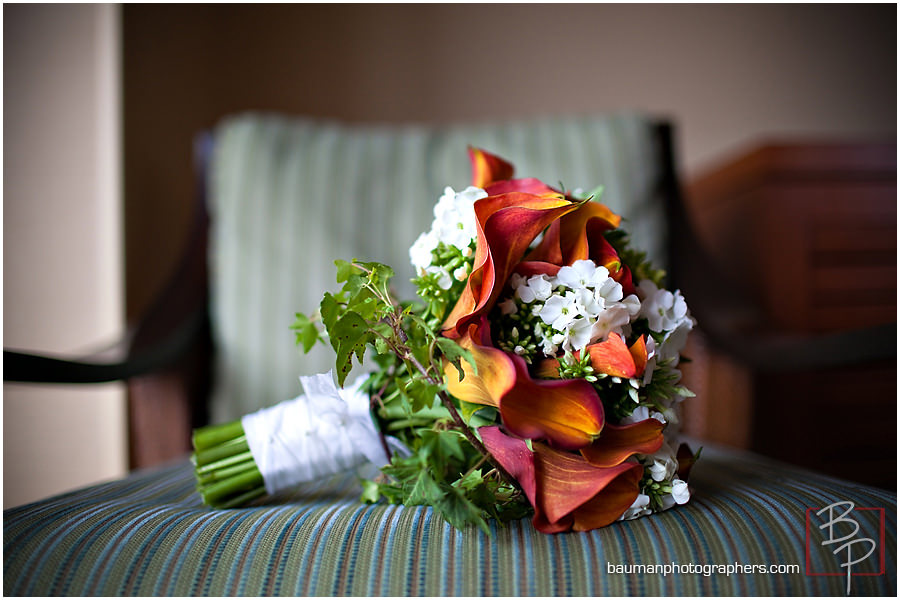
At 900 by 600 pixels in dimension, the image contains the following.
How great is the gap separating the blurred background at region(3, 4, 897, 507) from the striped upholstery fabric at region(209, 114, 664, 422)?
29 centimetres

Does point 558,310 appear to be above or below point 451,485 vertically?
above

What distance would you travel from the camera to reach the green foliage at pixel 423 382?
38cm

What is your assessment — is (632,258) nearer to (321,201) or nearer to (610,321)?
(610,321)

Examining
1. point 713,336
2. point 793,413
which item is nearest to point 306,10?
point 713,336

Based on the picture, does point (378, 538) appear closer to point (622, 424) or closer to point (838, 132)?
point (622, 424)

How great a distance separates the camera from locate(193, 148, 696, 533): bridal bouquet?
365mm

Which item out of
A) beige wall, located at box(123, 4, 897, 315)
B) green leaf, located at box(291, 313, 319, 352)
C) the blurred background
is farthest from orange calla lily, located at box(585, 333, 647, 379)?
beige wall, located at box(123, 4, 897, 315)

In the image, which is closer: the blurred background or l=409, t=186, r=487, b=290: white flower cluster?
l=409, t=186, r=487, b=290: white flower cluster

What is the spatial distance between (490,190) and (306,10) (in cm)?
118

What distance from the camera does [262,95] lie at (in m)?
1.40

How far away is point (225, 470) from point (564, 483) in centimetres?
27

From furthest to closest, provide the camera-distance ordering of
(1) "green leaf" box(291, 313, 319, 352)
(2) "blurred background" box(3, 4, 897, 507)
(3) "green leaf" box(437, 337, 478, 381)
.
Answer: (2) "blurred background" box(3, 4, 897, 507) → (1) "green leaf" box(291, 313, 319, 352) → (3) "green leaf" box(437, 337, 478, 381)

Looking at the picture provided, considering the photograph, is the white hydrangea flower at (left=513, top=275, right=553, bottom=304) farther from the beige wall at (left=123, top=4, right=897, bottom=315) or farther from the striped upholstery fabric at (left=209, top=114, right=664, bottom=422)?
the beige wall at (left=123, top=4, right=897, bottom=315)

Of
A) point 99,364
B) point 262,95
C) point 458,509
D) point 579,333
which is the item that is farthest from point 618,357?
point 262,95
